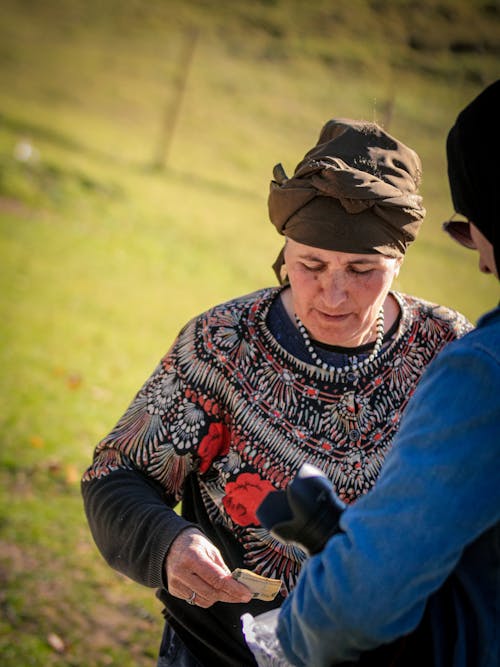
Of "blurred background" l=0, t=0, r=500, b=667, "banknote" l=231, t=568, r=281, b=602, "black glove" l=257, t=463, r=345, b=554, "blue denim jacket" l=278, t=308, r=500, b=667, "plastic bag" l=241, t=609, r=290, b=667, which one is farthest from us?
"blurred background" l=0, t=0, r=500, b=667

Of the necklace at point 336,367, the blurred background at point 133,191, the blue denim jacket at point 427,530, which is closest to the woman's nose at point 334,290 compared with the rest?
the necklace at point 336,367

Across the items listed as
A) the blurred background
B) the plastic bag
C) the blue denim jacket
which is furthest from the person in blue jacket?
the blurred background

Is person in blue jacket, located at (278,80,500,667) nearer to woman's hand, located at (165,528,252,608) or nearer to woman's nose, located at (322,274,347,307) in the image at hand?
woman's hand, located at (165,528,252,608)

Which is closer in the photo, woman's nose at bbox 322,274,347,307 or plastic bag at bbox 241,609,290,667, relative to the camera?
plastic bag at bbox 241,609,290,667

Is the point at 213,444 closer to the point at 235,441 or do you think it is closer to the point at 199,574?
the point at 235,441

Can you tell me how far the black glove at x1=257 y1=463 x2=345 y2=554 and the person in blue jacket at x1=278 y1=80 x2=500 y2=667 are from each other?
43 millimetres

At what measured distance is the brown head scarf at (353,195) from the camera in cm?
204

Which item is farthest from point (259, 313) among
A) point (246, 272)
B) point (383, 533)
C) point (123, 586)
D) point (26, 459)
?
point (246, 272)

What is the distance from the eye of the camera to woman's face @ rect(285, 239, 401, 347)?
2133 millimetres

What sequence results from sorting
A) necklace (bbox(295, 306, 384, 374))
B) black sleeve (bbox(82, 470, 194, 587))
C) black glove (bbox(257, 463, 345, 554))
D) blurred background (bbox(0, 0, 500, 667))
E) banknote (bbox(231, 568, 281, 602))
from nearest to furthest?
black glove (bbox(257, 463, 345, 554)) < banknote (bbox(231, 568, 281, 602)) < black sleeve (bbox(82, 470, 194, 587)) < necklace (bbox(295, 306, 384, 374)) < blurred background (bbox(0, 0, 500, 667))

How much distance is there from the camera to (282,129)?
14.1 meters

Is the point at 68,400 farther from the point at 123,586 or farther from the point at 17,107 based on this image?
the point at 17,107

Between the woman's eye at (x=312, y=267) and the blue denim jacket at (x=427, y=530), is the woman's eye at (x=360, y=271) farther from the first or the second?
the blue denim jacket at (x=427, y=530)

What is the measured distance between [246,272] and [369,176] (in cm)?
875
